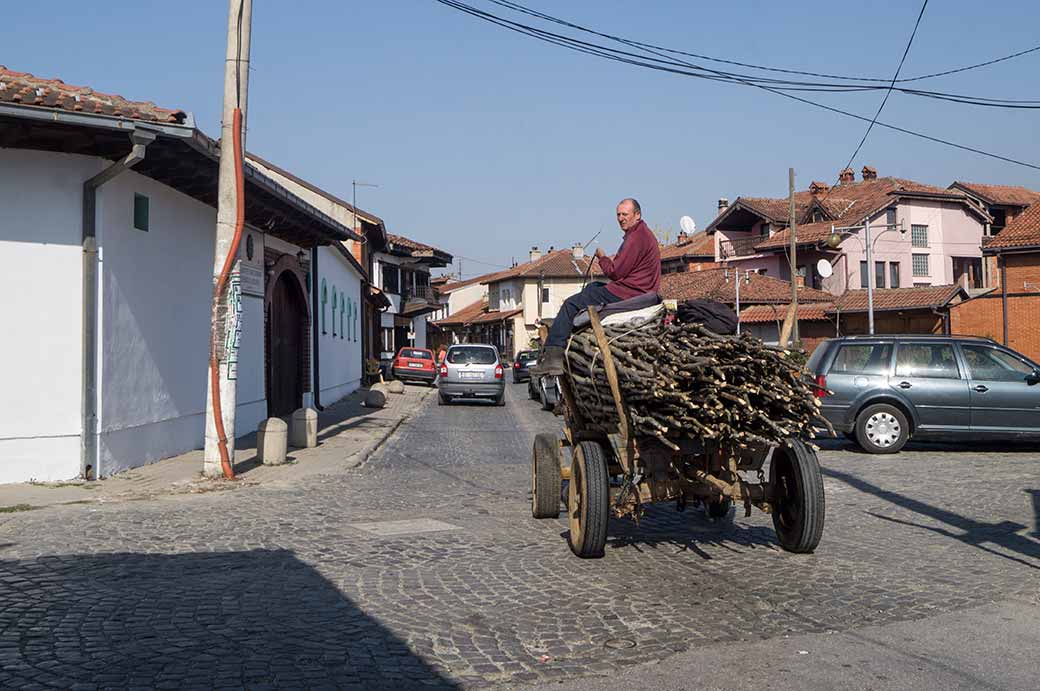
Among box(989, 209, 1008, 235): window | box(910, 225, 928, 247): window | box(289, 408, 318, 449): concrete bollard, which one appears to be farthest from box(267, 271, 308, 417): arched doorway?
box(989, 209, 1008, 235): window

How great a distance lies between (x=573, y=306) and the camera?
304 inches

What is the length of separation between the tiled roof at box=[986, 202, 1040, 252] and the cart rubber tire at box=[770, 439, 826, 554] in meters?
32.9

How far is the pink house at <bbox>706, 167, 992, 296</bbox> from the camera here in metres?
53.3

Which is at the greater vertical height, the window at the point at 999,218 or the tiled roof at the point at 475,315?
the window at the point at 999,218

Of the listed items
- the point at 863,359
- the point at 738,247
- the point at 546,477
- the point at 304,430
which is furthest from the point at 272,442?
the point at 738,247

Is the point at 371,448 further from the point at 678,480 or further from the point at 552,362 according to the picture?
the point at 678,480

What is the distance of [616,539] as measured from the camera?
7734 millimetres

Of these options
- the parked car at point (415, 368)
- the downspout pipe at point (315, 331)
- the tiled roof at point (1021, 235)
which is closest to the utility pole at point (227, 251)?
the downspout pipe at point (315, 331)

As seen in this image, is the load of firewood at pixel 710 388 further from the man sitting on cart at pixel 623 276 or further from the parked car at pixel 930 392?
the parked car at pixel 930 392

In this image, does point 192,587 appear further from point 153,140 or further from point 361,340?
point 361,340

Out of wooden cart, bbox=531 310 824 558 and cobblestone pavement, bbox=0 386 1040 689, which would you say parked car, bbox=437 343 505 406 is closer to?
cobblestone pavement, bbox=0 386 1040 689

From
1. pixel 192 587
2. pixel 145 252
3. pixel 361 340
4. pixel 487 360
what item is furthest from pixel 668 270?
pixel 192 587

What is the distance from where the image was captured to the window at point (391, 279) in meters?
53.0

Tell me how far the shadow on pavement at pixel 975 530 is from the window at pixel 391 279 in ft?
146
